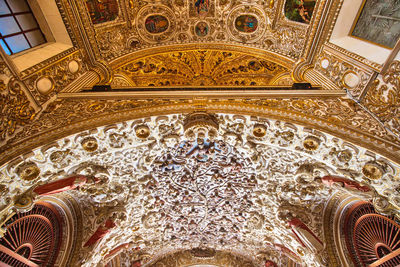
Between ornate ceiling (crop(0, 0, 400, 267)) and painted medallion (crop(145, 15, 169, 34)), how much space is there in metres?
0.04

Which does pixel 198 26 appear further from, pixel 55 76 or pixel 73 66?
pixel 55 76

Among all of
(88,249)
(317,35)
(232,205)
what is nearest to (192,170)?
(232,205)

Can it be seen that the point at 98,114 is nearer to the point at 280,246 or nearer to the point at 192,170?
the point at 192,170

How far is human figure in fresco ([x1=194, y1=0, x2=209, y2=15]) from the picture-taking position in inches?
310

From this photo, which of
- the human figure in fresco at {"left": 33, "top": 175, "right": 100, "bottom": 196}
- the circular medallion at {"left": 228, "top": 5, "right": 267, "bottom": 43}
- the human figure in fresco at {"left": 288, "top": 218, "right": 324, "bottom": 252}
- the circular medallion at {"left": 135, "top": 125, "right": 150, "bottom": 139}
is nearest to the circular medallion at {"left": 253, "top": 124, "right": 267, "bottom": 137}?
the circular medallion at {"left": 135, "top": 125, "right": 150, "bottom": 139}

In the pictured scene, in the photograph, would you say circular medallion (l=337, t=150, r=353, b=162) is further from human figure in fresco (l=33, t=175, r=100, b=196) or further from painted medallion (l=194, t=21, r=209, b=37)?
painted medallion (l=194, t=21, r=209, b=37)

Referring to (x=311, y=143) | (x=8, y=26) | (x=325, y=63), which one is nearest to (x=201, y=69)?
(x=325, y=63)

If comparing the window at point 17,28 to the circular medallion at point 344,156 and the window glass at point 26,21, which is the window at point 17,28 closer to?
the window glass at point 26,21

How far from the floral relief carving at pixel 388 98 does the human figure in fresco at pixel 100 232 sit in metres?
6.15

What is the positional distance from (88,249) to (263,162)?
4468 mm

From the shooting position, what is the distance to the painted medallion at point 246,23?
26.0 feet

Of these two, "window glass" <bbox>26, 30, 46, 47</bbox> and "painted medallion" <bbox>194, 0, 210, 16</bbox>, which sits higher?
"painted medallion" <bbox>194, 0, 210, 16</bbox>

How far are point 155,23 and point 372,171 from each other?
772cm

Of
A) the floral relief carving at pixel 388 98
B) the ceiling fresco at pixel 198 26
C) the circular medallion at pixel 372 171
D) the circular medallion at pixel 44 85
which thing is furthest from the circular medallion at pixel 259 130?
the circular medallion at pixel 44 85
